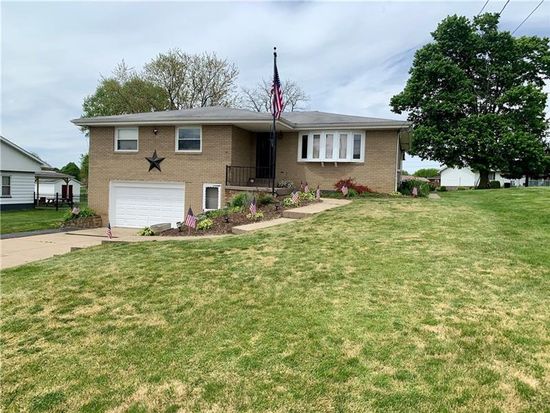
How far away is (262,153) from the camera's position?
19.5 m

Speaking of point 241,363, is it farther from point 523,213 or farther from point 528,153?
point 528,153

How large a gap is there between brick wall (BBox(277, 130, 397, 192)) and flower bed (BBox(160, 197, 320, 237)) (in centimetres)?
467

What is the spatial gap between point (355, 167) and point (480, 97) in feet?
58.6

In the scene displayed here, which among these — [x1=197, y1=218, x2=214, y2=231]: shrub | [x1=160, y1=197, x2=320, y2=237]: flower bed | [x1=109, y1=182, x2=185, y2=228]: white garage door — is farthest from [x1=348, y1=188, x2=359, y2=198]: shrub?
[x1=109, y1=182, x2=185, y2=228]: white garage door

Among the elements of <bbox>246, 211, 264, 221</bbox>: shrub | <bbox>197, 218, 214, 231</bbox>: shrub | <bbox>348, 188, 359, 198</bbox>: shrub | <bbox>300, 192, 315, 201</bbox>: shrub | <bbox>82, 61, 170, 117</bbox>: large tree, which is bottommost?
<bbox>197, 218, 214, 231</bbox>: shrub

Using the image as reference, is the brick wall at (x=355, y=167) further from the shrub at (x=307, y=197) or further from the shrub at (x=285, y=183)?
the shrub at (x=307, y=197)

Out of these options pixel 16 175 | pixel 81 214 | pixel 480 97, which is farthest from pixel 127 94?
pixel 480 97

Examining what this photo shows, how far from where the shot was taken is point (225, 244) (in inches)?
320

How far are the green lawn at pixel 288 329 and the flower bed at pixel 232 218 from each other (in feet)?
10.1

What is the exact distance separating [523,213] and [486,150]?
19.8m

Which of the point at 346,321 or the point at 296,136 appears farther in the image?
the point at 296,136

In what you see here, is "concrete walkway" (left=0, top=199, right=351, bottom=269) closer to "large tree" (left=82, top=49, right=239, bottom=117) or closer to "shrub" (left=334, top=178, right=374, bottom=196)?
"shrub" (left=334, top=178, right=374, bottom=196)

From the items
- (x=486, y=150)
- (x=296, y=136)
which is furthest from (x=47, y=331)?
(x=486, y=150)

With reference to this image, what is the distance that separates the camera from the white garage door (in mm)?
18156
